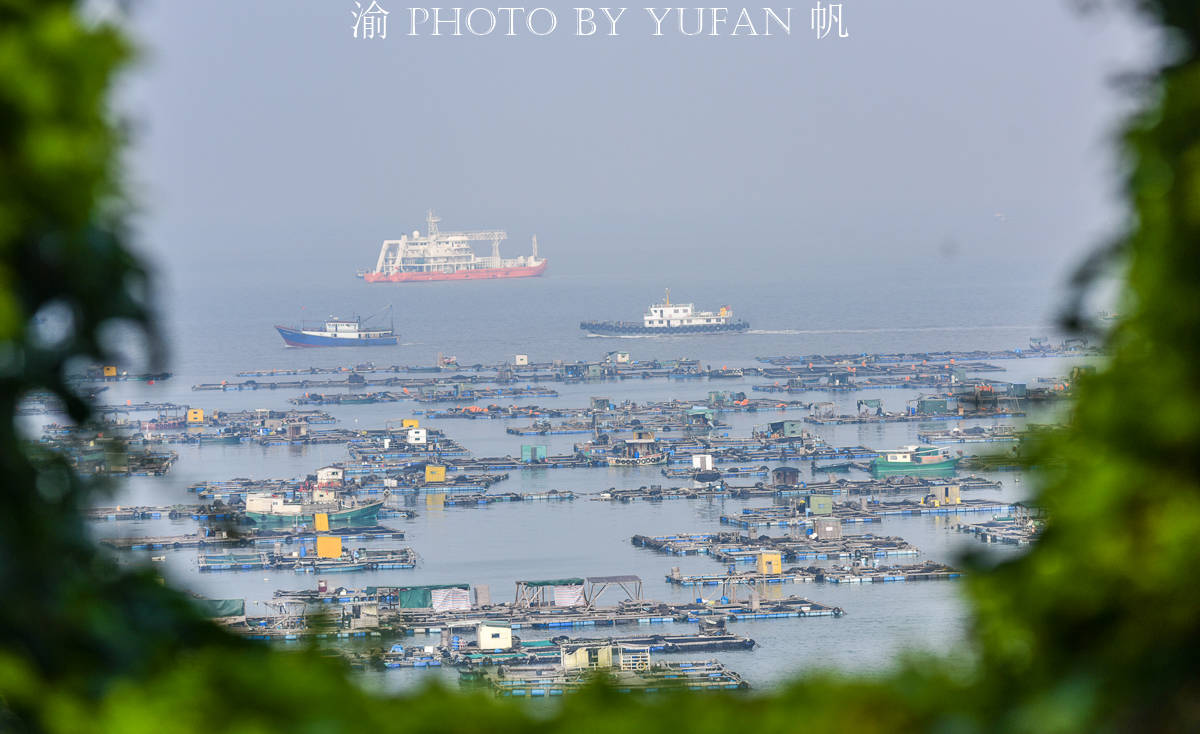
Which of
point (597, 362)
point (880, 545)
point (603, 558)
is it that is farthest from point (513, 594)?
point (597, 362)

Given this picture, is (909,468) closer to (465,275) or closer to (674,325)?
(674,325)

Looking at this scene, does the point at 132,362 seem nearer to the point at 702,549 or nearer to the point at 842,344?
the point at 702,549

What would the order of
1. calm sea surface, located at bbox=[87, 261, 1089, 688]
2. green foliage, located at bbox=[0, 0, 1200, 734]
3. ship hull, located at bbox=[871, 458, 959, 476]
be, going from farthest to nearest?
ship hull, located at bbox=[871, 458, 959, 476]
calm sea surface, located at bbox=[87, 261, 1089, 688]
green foliage, located at bbox=[0, 0, 1200, 734]

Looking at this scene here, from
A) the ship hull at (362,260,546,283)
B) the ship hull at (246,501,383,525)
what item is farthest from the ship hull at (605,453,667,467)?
the ship hull at (362,260,546,283)

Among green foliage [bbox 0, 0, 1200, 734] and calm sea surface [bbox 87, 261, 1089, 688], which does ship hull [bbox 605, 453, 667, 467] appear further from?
green foliage [bbox 0, 0, 1200, 734]

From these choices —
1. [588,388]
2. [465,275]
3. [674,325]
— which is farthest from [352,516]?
[465,275]

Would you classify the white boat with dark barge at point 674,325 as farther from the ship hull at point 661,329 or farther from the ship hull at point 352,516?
the ship hull at point 352,516

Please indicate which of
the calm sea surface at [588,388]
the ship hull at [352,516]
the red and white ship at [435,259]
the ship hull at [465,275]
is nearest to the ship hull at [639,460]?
the calm sea surface at [588,388]
